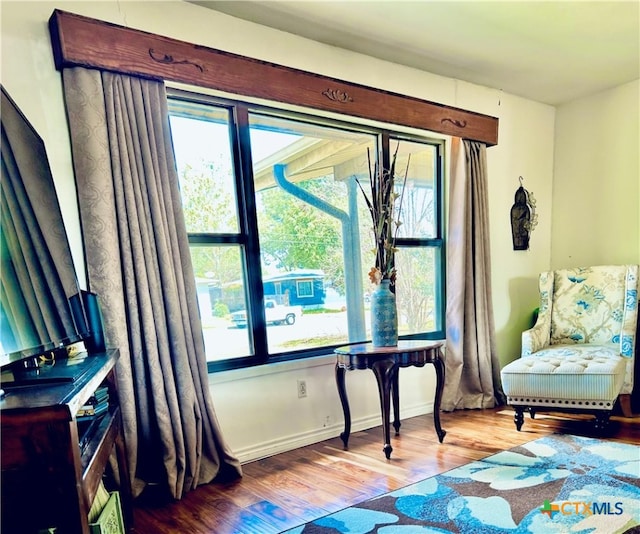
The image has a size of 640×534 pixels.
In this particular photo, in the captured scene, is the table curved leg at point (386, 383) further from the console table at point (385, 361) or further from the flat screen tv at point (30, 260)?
→ the flat screen tv at point (30, 260)

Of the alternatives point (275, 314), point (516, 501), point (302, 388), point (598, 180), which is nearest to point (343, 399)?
point (302, 388)

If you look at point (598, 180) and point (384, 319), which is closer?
point (384, 319)

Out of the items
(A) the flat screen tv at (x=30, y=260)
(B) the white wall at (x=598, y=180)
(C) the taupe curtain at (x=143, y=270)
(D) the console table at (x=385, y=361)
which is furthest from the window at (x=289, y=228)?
(B) the white wall at (x=598, y=180)

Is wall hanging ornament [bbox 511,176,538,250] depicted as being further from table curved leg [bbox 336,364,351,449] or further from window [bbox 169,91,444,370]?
table curved leg [bbox 336,364,351,449]

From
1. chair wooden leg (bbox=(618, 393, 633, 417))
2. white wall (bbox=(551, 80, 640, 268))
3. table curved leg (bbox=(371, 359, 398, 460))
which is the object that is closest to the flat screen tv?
table curved leg (bbox=(371, 359, 398, 460))

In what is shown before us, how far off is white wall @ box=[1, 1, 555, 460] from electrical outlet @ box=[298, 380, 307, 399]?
3cm

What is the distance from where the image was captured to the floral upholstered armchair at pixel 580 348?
8.41ft

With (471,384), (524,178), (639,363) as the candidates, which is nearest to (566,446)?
(471,384)

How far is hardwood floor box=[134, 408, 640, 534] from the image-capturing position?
1.85 metres

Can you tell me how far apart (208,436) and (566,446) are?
6.43ft

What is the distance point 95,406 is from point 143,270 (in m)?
0.66

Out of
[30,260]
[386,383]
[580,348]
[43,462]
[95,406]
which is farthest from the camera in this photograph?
[580,348]

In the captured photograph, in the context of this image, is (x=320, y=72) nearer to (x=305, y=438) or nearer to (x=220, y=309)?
(x=220, y=309)

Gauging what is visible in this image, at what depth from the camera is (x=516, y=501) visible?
1.83 meters
